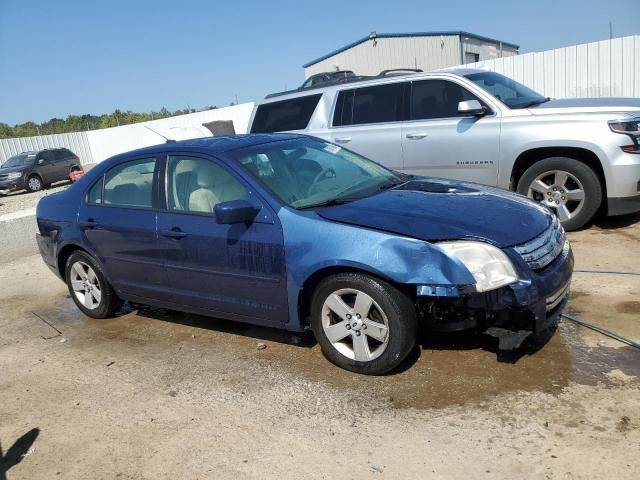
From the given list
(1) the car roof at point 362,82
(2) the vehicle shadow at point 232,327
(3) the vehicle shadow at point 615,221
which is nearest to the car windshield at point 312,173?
(2) the vehicle shadow at point 232,327

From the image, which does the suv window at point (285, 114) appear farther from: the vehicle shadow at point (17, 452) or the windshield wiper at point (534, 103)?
the vehicle shadow at point (17, 452)

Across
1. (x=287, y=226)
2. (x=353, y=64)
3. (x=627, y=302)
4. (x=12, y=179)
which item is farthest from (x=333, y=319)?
(x=353, y=64)

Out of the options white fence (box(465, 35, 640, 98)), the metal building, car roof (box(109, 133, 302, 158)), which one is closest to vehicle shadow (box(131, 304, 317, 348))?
car roof (box(109, 133, 302, 158))

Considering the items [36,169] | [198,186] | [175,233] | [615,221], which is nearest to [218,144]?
[198,186]

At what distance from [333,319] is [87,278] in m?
2.79

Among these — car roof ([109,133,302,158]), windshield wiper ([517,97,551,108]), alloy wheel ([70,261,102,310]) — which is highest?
windshield wiper ([517,97,551,108])

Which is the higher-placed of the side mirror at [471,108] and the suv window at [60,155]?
the side mirror at [471,108]

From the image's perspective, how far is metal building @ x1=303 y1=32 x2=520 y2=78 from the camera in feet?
88.8

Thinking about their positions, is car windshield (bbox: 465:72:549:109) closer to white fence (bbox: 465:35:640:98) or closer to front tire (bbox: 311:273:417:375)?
front tire (bbox: 311:273:417:375)

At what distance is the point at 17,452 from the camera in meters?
3.25

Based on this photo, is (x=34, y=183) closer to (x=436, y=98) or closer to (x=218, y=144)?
(x=436, y=98)

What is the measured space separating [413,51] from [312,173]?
83.1 feet

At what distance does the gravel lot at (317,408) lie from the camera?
2746 mm

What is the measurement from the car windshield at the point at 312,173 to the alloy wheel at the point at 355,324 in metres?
0.72
